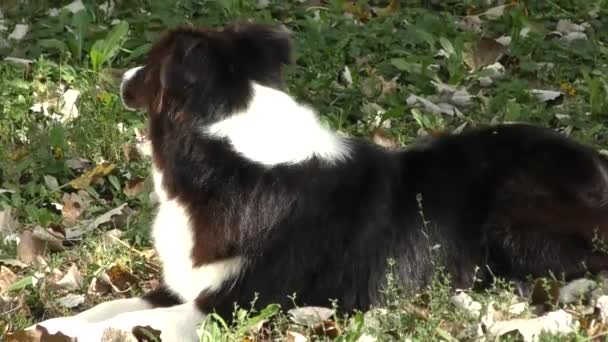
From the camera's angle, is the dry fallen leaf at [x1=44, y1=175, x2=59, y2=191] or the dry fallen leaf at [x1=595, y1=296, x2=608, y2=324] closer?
the dry fallen leaf at [x1=595, y1=296, x2=608, y2=324]

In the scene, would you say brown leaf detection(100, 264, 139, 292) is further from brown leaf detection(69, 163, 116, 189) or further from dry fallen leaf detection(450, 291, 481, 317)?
dry fallen leaf detection(450, 291, 481, 317)

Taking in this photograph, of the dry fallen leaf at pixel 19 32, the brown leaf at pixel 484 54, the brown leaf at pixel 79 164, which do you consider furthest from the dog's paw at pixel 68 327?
the dry fallen leaf at pixel 19 32

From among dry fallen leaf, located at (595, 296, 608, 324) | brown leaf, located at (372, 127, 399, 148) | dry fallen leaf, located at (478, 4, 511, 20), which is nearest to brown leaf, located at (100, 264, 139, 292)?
brown leaf, located at (372, 127, 399, 148)

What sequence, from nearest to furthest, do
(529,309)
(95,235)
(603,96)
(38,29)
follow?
1. (529,309)
2. (95,235)
3. (603,96)
4. (38,29)

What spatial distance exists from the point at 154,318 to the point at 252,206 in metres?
0.58

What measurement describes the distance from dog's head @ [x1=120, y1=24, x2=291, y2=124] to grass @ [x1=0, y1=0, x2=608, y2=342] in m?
1.12

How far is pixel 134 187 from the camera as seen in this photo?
20.0 feet

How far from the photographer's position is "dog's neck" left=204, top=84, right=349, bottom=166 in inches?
169

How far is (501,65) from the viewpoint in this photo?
7371 mm

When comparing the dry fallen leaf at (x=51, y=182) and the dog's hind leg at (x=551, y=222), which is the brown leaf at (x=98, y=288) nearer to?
the dry fallen leaf at (x=51, y=182)

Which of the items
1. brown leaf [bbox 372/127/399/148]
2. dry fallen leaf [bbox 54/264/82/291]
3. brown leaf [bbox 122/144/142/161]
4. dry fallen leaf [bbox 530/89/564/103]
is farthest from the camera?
dry fallen leaf [bbox 530/89/564/103]

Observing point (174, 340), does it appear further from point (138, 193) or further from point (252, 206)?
point (138, 193)

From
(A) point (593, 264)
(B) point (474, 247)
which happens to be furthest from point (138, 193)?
(A) point (593, 264)

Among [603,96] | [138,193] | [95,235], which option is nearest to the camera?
[95,235]
